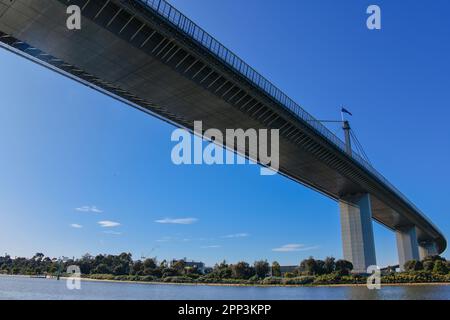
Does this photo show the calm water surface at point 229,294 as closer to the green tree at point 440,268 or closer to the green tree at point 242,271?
the green tree at point 440,268

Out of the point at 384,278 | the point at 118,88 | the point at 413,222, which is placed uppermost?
the point at 118,88

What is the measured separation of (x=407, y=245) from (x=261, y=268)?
51.3 meters

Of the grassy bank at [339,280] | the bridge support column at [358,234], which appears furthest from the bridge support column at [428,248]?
the grassy bank at [339,280]

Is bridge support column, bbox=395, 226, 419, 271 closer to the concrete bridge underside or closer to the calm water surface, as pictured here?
the concrete bridge underside

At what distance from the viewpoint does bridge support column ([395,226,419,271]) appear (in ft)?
336

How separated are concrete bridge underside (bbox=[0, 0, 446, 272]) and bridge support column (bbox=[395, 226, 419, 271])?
55174 mm

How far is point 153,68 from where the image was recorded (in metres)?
34.0

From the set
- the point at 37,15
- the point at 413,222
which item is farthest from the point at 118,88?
the point at 413,222

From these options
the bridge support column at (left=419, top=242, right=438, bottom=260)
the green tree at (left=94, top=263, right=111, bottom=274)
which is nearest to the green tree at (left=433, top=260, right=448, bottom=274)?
the green tree at (left=94, top=263, right=111, bottom=274)

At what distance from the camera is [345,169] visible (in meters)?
61.6

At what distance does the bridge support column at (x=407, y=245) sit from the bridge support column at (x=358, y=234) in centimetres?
4068

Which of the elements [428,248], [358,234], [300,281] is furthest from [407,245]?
[300,281]
